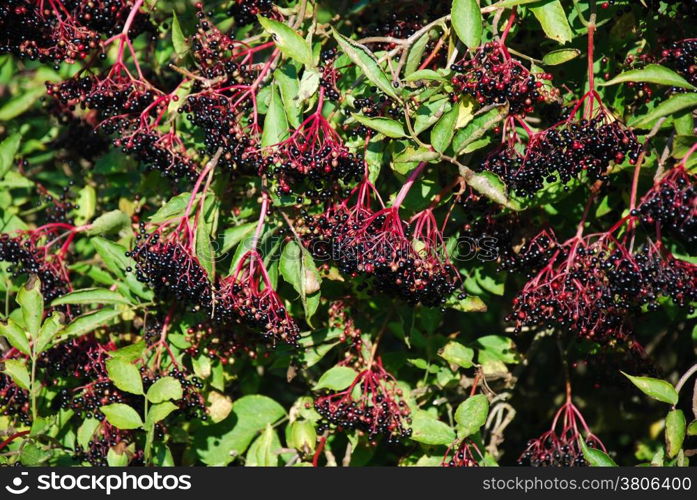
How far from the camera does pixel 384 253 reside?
7.89ft

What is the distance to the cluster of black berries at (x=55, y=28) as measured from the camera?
8.72 ft

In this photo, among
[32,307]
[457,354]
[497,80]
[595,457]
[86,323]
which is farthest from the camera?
[457,354]

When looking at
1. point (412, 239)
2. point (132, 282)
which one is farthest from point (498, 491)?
point (132, 282)

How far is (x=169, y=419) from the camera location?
10.3ft

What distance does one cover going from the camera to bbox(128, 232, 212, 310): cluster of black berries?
2.57 m

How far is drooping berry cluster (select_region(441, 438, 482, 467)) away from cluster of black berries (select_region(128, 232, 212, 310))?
1.08 metres

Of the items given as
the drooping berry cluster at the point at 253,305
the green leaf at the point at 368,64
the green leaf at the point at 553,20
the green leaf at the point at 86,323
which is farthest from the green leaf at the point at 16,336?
the green leaf at the point at 553,20

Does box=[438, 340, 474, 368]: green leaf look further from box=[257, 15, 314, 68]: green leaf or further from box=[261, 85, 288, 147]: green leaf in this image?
box=[257, 15, 314, 68]: green leaf

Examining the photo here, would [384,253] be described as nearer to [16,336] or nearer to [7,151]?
[16,336]

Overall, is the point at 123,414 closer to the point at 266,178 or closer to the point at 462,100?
the point at 266,178

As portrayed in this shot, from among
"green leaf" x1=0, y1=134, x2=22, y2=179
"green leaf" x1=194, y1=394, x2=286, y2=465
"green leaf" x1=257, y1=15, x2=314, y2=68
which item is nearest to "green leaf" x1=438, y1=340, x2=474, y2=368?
"green leaf" x1=194, y1=394, x2=286, y2=465

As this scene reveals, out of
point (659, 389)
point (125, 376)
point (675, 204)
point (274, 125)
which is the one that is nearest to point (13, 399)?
point (125, 376)

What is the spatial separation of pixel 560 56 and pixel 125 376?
6.20 ft

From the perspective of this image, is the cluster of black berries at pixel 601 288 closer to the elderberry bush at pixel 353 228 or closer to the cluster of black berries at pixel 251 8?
the elderberry bush at pixel 353 228
